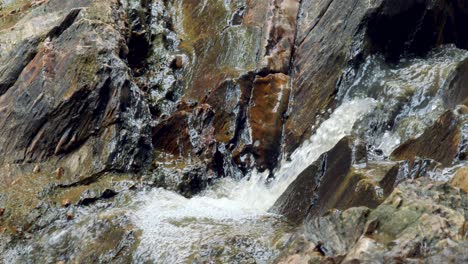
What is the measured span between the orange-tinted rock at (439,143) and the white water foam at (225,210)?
3.20 metres

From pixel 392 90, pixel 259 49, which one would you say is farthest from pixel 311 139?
pixel 259 49

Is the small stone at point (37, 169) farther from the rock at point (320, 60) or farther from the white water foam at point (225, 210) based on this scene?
A: the rock at point (320, 60)

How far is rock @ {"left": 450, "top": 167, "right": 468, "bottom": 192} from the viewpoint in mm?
10344

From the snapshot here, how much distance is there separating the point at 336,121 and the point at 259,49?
12.2 feet

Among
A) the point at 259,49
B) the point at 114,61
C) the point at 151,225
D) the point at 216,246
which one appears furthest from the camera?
the point at 259,49

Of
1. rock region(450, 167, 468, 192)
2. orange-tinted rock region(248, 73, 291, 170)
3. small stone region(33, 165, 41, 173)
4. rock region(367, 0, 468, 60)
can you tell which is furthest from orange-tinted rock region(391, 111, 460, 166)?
small stone region(33, 165, 41, 173)

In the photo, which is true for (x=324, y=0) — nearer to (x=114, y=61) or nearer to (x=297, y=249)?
(x=114, y=61)

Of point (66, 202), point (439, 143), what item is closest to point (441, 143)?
point (439, 143)

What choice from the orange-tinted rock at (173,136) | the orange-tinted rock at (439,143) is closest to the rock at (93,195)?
the orange-tinted rock at (173,136)

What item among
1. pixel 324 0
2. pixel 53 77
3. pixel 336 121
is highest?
pixel 324 0

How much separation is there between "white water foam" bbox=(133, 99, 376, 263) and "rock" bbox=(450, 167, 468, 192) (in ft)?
12.1

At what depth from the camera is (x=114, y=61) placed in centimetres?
1788

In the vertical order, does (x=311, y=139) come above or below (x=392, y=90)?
below

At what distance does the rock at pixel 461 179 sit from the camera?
10344 millimetres
